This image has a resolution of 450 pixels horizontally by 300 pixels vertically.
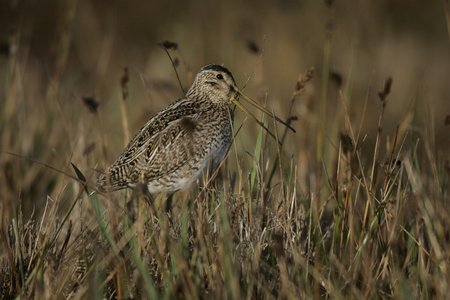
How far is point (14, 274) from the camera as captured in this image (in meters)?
2.96

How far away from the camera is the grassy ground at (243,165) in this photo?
2885 millimetres

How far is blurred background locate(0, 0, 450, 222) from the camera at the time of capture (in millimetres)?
4910

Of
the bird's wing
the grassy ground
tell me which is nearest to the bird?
the bird's wing

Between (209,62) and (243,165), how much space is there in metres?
2.41

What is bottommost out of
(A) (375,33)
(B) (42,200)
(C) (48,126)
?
(B) (42,200)

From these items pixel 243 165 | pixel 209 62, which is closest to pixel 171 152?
pixel 243 165

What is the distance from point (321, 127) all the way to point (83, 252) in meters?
1.49

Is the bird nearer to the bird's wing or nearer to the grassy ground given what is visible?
the bird's wing

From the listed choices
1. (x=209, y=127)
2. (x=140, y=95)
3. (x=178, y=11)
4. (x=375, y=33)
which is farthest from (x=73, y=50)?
(x=209, y=127)

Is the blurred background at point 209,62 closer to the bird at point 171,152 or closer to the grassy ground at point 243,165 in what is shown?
the grassy ground at point 243,165

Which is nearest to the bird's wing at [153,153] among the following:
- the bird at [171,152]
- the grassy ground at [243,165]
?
the bird at [171,152]

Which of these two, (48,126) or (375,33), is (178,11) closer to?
(375,33)

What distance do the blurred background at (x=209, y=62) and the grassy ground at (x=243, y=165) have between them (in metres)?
0.02

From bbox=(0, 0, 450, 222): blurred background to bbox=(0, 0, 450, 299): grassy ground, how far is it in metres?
0.02
